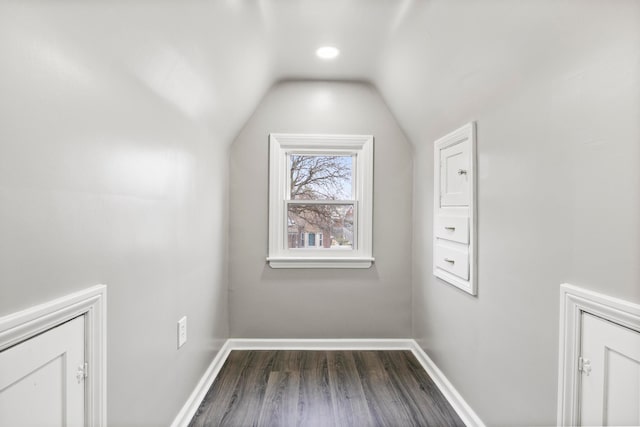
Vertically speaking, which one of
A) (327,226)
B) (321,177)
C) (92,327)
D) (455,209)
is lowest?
(92,327)

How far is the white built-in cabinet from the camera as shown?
172 cm

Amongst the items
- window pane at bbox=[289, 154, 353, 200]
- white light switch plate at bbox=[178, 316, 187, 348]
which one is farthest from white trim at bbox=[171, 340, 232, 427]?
window pane at bbox=[289, 154, 353, 200]

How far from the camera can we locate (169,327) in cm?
155

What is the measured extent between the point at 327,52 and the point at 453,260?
1.57 m

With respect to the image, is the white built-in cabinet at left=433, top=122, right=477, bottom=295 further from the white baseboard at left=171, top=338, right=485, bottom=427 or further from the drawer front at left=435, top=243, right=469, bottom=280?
the white baseboard at left=171, top=338, right=485, bottom=427

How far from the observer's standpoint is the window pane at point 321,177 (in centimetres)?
276

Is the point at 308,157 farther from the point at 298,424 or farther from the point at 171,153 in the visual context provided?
the point at 298,424

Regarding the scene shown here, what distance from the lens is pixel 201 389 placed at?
78.2 inches

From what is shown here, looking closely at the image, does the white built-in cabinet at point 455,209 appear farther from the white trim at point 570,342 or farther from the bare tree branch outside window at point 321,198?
the bare tree branch outside window at point 321,198

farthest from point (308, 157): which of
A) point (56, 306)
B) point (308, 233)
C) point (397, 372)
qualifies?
point (56, 306)

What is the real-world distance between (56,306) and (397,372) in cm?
210

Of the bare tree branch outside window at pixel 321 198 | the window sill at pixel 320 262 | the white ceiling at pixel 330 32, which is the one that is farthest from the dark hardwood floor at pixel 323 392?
the white ceiling at pixel 330 32

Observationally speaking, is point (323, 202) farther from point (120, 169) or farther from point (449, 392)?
point (120, 169)

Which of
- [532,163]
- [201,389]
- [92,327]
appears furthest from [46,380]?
[532,163]
